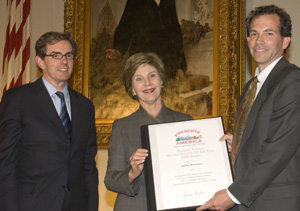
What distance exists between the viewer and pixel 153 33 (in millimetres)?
5301

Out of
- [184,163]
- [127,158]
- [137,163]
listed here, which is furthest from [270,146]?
[127,158]

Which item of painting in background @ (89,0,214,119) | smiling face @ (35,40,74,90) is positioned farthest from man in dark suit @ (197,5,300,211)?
painting in background @ (89,0,214,119)

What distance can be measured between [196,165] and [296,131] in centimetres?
70

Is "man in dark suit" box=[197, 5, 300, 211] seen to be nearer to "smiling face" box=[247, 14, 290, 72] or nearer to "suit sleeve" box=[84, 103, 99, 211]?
"smiling face" box=[247, 14, 290, 72]

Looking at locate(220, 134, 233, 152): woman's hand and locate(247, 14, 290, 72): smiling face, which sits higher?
locate(247, 14, 290, 72): smiling face

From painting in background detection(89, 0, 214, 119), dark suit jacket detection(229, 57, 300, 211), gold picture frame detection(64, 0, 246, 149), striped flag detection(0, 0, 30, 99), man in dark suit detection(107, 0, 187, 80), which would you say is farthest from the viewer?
striped flag detection(0, 0, 30, 99)

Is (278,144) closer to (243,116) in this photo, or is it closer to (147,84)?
(243,116)

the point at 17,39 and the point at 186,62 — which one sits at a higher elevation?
the point at 17,39

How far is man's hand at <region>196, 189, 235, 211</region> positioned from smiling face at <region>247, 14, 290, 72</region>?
0.94 meters

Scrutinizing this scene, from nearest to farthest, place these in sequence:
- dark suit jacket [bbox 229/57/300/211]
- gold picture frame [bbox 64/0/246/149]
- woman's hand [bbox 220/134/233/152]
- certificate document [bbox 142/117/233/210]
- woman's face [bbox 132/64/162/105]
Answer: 1. dark suit jacket [bbox 229/57/300/211]
2. certificate document [bbox 142/117/233/210]
3. woman's hand [bbox 220/134/233/152]
4. woman's face [bbox 132/64/162/105]
5. gold picture frame [bbox 64/0/246/149]

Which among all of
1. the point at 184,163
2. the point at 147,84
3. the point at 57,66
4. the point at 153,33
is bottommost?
the point at 184,163

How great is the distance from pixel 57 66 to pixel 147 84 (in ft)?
2.41

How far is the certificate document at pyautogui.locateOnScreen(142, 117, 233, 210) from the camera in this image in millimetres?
2688

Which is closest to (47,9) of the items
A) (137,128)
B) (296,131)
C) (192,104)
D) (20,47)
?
(20,47)
